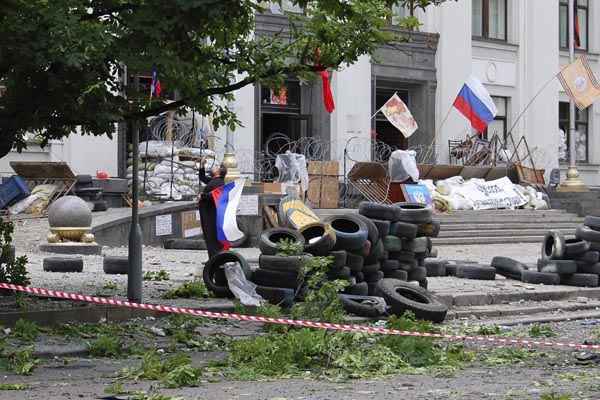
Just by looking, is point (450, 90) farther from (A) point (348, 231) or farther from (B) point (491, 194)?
(A) point (348, 231)

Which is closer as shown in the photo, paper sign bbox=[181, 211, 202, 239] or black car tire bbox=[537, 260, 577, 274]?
black car tire bbox=[537, 260, 577, 274]

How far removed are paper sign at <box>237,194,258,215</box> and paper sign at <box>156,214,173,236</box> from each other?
65.8 inches

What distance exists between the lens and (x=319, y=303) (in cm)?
1220

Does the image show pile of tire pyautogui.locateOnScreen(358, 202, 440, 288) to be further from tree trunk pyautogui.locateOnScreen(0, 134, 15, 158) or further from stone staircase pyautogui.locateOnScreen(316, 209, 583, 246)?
stone staircase pyautogui.locateOnScreen(316, 209, 583, 246)

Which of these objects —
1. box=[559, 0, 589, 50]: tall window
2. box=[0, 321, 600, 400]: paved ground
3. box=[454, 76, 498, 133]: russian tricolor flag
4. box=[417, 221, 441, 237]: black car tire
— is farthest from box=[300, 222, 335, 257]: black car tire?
box=[559, 0, 589, 50]: tall window

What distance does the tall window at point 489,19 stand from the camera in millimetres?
39969

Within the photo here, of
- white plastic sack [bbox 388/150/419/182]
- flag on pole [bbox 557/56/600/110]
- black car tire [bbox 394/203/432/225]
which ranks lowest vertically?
black car tire [bbox 394/203/432/225]

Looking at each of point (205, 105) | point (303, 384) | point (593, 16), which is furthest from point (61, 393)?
point (593, 16)

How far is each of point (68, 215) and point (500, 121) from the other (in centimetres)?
2184

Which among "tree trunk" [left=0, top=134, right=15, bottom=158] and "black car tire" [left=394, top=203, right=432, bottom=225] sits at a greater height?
"tree trunk" [left=0, top=134, right=15, bottom=158]

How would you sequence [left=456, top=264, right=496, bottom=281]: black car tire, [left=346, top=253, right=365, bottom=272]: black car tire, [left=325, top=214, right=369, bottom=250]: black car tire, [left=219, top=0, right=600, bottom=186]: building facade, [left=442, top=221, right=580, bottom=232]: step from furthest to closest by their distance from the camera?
[left=219, top=0, right=600, bottom=186]: building facade < [left=442, top=221, right=580, bottom=232]: step < [left=456, top=264, right=496, bottom=281]: black car tire < [left=346, top=253, right=365, bottom=272]: black car tire < [left=325, top=214, right=369, bottom=250]: black car tire

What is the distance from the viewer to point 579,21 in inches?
1730

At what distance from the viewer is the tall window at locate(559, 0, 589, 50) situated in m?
43.5

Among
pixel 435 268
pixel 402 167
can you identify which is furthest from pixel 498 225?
pixel 435 268
